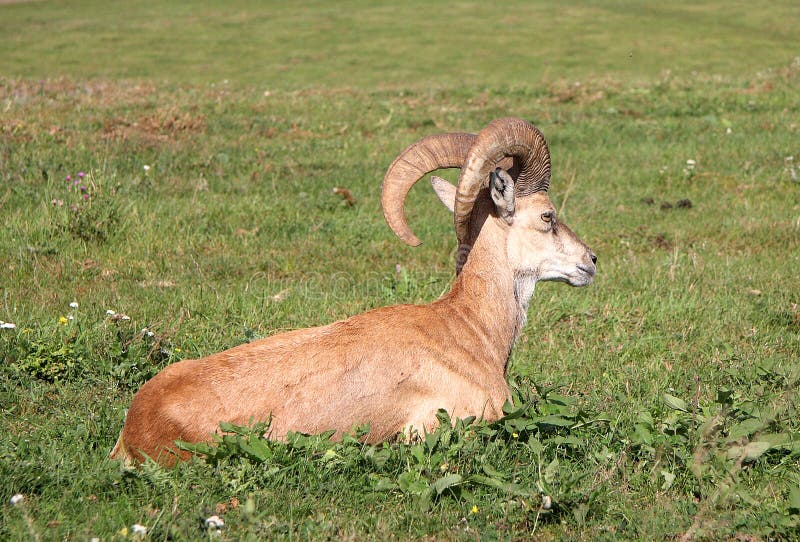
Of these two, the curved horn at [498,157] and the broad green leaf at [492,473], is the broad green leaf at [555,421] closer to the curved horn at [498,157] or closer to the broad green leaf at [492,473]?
the broad green leaf at [492,473]

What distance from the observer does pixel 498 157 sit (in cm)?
613

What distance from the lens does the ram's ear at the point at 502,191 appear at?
6348 mm

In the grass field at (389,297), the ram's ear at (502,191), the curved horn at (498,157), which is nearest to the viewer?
the grass field at (389,297)

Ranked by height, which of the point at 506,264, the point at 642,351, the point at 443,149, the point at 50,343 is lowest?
the point at 642,351

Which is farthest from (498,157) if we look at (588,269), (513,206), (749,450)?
(749,450)

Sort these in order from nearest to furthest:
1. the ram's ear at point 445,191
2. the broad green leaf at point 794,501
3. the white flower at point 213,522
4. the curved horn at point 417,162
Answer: the white flower at point 213,522 → the broad green leaf at point 794,501 → the curved horn at point 417,162 → the ram's ear at point 445,191

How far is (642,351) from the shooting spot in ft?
26.2

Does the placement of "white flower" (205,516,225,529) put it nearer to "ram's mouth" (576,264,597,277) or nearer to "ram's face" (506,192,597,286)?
"ram's face" (506,192,597,286)

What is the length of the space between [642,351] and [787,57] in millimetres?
25287

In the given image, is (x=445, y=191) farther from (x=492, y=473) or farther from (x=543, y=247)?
(x=492, y=473)

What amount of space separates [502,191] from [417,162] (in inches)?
25.1

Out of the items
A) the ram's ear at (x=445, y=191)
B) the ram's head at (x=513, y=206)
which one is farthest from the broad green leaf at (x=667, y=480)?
the ram's ear at (x=445, y=191)

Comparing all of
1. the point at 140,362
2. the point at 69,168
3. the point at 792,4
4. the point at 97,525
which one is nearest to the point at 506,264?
the point at 140,362

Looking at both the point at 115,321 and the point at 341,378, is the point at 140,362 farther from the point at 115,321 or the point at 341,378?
the point at 341,378
